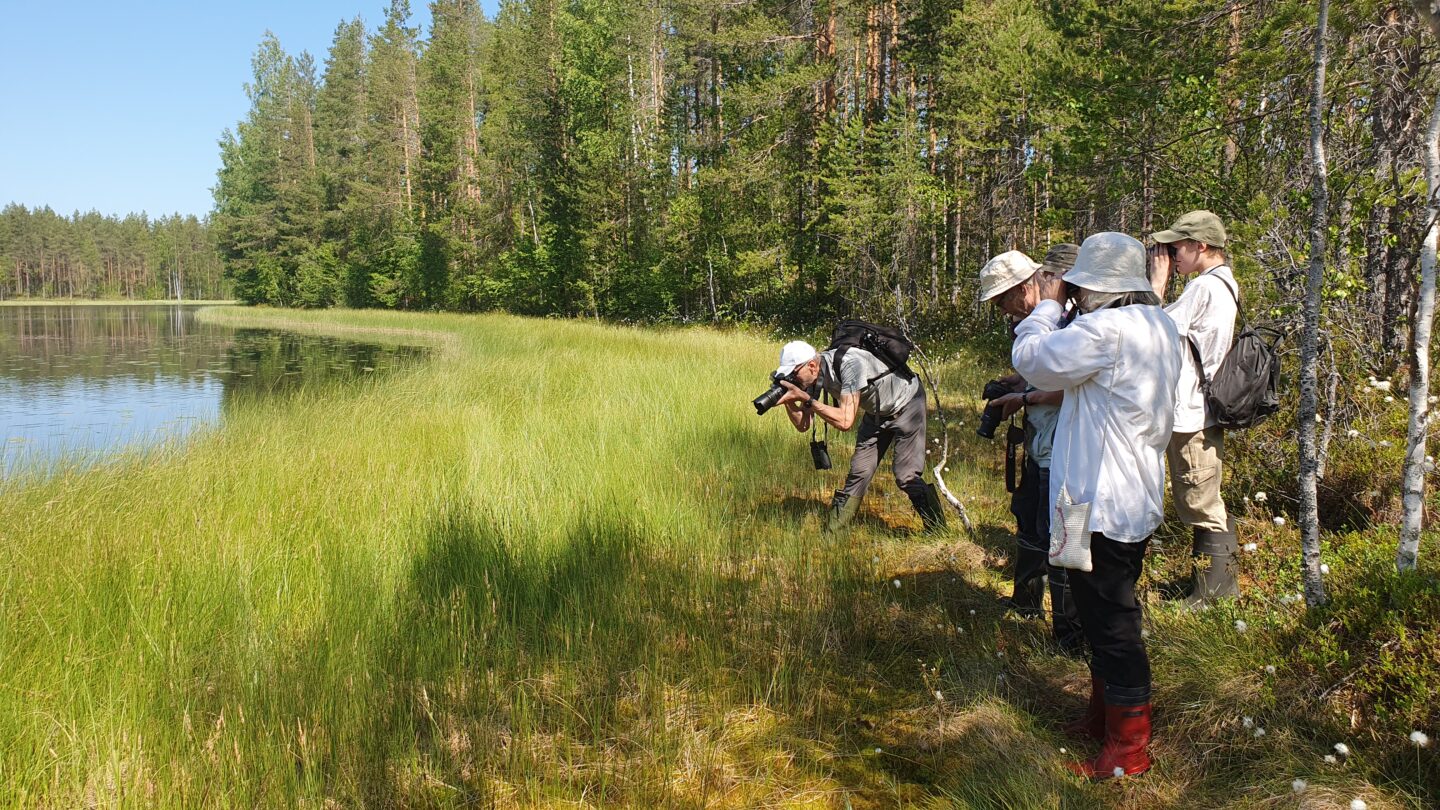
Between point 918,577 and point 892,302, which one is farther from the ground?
point 892,302

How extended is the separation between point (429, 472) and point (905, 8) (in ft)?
53.5

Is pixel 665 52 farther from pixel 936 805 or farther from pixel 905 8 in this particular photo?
pixel 936 805

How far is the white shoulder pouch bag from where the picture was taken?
2420 mm

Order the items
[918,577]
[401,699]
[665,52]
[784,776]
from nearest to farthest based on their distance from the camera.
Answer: [784,776]
[401,699]
[918,577]
[665,52]

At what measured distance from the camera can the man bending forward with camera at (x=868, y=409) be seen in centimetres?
470

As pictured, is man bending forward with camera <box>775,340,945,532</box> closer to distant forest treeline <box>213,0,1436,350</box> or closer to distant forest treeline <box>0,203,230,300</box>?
distant forest treeline <box>213,0,1436,350</box>

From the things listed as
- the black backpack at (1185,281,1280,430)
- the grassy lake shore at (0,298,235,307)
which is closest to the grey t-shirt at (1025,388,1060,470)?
the black backpack at (1185,281,1280,430)

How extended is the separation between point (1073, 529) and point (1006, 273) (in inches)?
56.3

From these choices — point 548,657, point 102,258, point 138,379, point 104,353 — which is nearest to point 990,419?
point 548,657

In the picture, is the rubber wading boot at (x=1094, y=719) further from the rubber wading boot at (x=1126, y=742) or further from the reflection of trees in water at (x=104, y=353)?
the reflection of trees in water at (x=104, y=353)

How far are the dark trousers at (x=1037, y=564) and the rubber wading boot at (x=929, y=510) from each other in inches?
42.1

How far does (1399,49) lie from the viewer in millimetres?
4738

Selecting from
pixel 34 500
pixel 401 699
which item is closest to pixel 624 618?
pixel 401 699

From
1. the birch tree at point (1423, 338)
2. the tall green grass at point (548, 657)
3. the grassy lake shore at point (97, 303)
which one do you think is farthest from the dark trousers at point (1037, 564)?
the grassy lake shore at point (97, 303)
